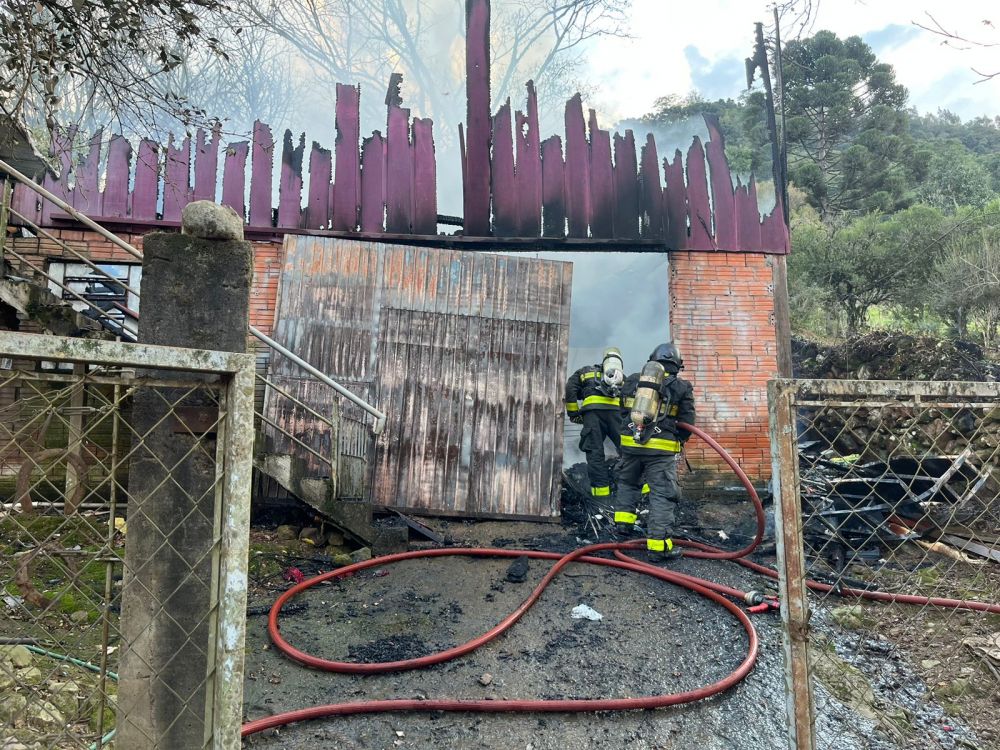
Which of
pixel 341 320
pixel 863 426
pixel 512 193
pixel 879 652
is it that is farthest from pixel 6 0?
pixel 863 426

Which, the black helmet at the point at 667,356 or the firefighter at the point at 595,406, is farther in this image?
the firefighter at the point at 595,406

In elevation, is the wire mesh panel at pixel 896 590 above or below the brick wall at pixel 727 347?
below

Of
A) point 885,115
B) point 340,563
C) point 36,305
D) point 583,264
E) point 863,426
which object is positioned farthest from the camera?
point 885,115

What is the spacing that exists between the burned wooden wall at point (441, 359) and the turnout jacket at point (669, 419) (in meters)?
1.23

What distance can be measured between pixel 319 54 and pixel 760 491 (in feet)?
88.5

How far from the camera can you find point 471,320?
282 inches

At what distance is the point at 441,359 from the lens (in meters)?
7.06

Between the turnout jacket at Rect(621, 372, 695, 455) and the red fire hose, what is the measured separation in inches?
26.8

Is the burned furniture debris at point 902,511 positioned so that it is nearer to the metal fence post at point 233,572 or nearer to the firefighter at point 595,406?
the firefighter at point 595,406

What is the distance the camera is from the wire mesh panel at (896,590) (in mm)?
2066

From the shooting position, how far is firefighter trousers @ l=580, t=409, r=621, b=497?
6988 millimetres

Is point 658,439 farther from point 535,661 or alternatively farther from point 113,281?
point 113,281

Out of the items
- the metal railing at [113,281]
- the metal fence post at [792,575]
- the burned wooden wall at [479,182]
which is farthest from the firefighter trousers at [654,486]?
the metal fence post at [792,575]

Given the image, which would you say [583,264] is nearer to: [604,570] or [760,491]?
[760,491]
